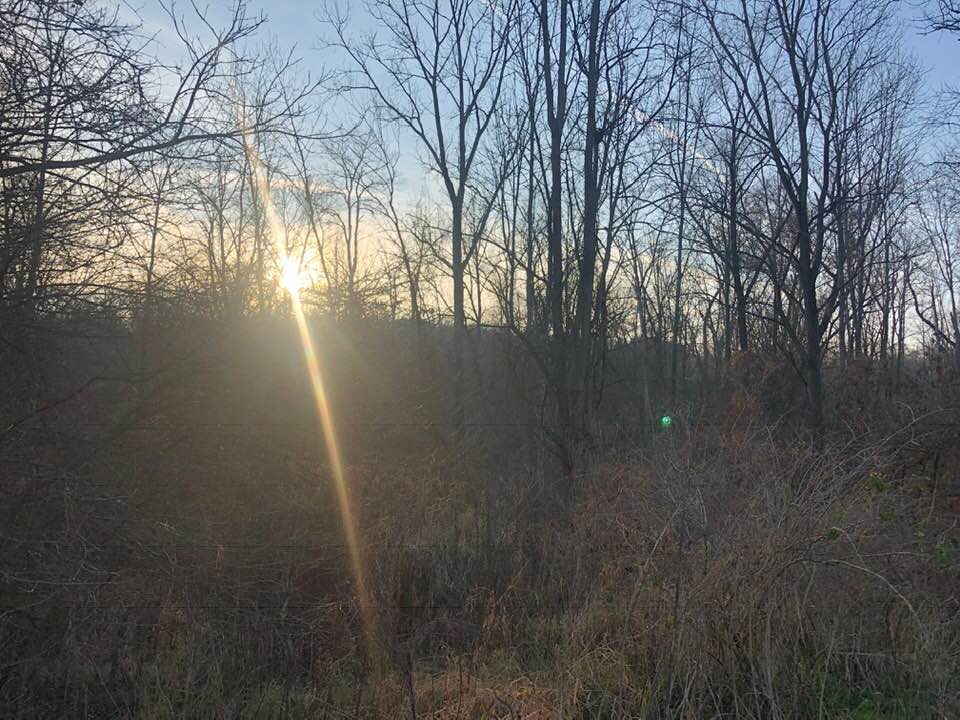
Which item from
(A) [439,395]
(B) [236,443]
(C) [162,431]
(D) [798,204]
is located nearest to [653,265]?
(A) [439,395]

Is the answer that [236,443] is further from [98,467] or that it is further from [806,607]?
[806,607]

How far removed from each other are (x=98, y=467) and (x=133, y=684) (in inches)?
73.9

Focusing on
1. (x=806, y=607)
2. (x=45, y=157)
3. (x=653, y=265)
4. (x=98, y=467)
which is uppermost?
(x=653, y=265)

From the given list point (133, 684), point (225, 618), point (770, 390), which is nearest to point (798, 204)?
point (770, 390)

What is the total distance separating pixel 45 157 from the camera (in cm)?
599

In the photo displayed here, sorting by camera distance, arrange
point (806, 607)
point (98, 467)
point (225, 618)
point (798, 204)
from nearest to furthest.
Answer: point (806, 607), point (98, 467), point (225, 618), point (798, 204)

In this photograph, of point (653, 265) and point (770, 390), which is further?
point (653, 265)

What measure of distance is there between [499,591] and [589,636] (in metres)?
2.96

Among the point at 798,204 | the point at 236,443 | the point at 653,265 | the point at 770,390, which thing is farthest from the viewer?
the point at 653,265

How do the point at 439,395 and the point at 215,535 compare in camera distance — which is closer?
the point at 215,535

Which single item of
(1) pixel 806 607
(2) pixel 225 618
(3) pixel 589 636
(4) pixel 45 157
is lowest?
(2) pixel 225 618

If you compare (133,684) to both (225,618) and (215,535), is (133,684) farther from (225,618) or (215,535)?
(215,535)

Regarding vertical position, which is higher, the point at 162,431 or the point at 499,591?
the point at 162,431

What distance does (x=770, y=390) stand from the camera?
1436 centimetres
